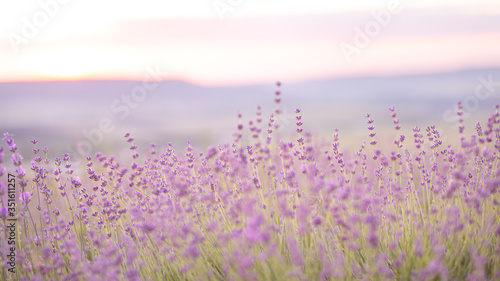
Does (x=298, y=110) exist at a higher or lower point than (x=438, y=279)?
higher

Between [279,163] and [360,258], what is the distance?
0.86m

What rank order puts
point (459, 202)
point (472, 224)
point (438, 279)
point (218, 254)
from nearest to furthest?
point (438, 279), point (472, 224), point (218, 254), point (459, 202)

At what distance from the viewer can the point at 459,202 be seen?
3.70 m

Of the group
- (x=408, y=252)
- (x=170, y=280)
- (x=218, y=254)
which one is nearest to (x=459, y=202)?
(x=408, y=252)

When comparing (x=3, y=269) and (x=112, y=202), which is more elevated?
(x=112, y=202)

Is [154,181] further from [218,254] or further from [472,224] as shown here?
[472,224]

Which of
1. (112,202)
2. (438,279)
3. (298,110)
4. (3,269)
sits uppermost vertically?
(298,110)

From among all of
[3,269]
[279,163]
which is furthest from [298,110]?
[3,269]

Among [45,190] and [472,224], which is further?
[45,190]

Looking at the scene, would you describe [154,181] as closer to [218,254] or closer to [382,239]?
[218,254]

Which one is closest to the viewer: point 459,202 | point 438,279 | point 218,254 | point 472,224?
point 438,279

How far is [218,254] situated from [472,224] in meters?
1.59

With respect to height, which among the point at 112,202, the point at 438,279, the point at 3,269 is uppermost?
the point at 112,202

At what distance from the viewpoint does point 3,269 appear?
351 cm
